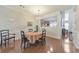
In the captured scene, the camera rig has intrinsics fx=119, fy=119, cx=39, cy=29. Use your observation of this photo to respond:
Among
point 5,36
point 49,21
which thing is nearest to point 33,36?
point 49,21

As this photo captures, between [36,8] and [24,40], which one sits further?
[24,40]

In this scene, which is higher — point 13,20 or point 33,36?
point 13,20

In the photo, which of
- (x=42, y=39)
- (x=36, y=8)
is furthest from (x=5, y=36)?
(x=36, y=8)

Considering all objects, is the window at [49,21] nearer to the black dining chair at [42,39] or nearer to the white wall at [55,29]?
the white wall at [55,29]

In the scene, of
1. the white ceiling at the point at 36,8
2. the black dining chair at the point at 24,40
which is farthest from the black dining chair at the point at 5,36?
the white ceiling at the point at 36,8

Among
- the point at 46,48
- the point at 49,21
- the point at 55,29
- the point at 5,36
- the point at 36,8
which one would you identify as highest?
the point at 36,8

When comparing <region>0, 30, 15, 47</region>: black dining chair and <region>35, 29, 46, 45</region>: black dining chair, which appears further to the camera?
<region>35, 29, 46, 45</region>: black dining chair

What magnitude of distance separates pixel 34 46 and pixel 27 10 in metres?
0.97

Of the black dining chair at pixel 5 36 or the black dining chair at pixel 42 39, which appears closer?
the black dining chair at pixel 5 36

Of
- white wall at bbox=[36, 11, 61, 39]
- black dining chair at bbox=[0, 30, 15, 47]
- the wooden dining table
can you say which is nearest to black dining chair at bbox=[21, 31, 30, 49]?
the wooden dining table

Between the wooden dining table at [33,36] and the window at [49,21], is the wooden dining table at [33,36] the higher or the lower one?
the lower one

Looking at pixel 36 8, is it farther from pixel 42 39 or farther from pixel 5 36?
pixel 5 36

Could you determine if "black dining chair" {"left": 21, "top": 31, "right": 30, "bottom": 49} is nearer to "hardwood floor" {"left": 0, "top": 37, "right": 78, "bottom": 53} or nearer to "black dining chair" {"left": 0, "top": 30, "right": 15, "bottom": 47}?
"hardwood floor" {"left": 0, "top": 37, "right": 78, "bottom": 53}
